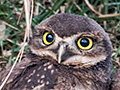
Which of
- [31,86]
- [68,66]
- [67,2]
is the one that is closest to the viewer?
[31,86]

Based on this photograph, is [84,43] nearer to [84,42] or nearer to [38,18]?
[84,42]

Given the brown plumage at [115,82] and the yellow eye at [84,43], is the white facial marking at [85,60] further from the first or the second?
the brown plumage at [115,82]

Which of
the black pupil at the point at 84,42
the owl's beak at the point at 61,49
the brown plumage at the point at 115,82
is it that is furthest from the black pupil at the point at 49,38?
the brown plumage at the point at 115,82

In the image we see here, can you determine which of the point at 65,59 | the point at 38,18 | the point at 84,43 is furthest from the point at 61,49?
the point at 38,18

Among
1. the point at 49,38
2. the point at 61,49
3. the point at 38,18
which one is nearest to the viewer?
the point at 61,49

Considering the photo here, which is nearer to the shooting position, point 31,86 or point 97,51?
point 31,86

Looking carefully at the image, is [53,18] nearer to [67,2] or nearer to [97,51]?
[97,51]

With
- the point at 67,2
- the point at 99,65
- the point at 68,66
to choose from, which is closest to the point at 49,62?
the point at 68,66
